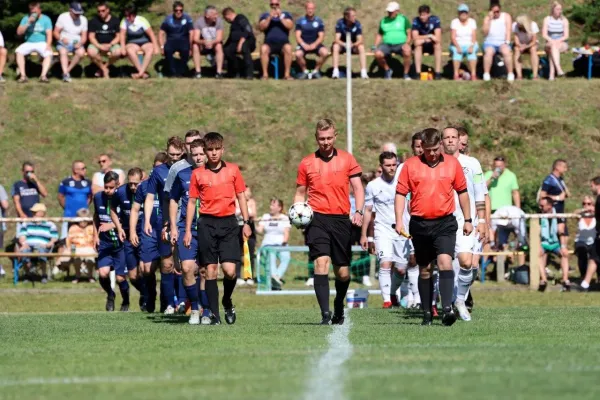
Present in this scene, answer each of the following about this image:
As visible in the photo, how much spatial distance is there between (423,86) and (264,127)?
399 cm

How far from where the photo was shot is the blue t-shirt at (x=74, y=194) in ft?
83.6

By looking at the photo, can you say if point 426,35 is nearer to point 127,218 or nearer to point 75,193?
point 75,193

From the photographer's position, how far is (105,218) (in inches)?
749

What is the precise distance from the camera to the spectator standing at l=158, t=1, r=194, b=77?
30.0 meters

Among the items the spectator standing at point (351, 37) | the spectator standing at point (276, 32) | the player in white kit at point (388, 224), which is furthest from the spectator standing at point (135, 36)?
the player in white kit at point (388, 224)

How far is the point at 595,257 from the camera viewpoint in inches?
921

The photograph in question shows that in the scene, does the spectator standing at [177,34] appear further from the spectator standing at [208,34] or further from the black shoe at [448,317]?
the black shoe at [448,317]

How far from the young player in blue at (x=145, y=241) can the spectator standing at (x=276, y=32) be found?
12795 millimetres

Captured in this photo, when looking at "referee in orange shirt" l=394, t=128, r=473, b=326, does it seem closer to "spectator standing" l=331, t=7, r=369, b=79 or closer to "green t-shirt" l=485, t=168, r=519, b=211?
"green t-shirt" l=485, t=168, r=519, b=211

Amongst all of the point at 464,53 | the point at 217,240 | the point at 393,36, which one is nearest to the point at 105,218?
the point at 217,240

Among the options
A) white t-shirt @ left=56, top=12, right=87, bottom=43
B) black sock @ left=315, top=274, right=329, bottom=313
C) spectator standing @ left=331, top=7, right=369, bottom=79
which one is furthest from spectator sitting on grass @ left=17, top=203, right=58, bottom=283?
black sock @ left=315, top=274, right=329, bottom=313

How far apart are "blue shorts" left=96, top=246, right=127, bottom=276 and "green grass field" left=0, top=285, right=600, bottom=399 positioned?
3.27 meters

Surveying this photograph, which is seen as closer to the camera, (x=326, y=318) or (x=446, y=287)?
(x=446, y=287)

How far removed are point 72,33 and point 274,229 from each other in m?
8.07
